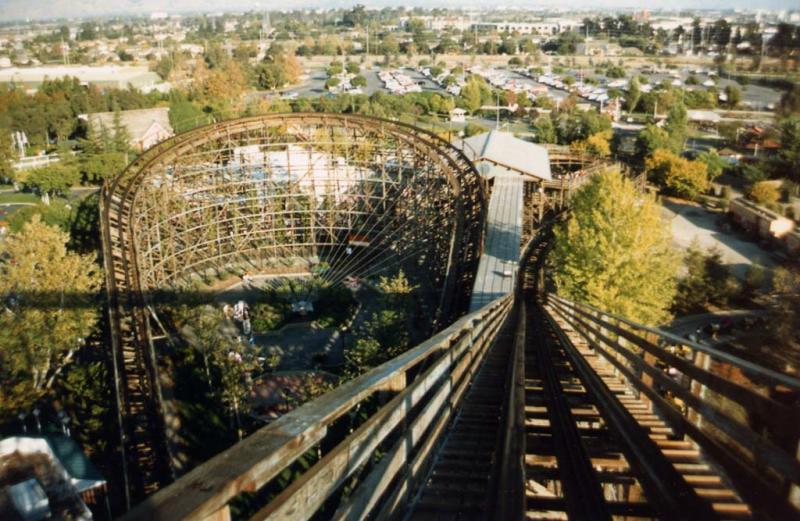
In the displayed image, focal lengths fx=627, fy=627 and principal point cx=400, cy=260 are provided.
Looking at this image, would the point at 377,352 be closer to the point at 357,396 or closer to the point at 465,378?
the point at 465,378

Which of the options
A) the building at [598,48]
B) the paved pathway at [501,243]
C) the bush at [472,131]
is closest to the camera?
the paved pathway at [501,243]

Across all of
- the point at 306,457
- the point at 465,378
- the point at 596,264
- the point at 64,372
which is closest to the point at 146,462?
the point at 306,457

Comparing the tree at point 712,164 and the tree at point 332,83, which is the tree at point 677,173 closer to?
the tree at point 712,164

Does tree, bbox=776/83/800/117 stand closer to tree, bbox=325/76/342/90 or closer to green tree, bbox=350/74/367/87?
tree, bbox=325/76/342/90

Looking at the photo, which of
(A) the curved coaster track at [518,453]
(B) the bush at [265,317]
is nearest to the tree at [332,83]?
(B) the bush at [265,317]

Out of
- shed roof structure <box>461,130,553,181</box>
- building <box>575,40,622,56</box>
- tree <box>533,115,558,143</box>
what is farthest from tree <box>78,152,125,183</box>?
building <box>575,40,622,56</box>

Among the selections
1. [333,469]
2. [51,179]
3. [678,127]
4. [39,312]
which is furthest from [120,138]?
[333,469]

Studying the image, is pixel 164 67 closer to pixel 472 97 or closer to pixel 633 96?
pixel 472 97
